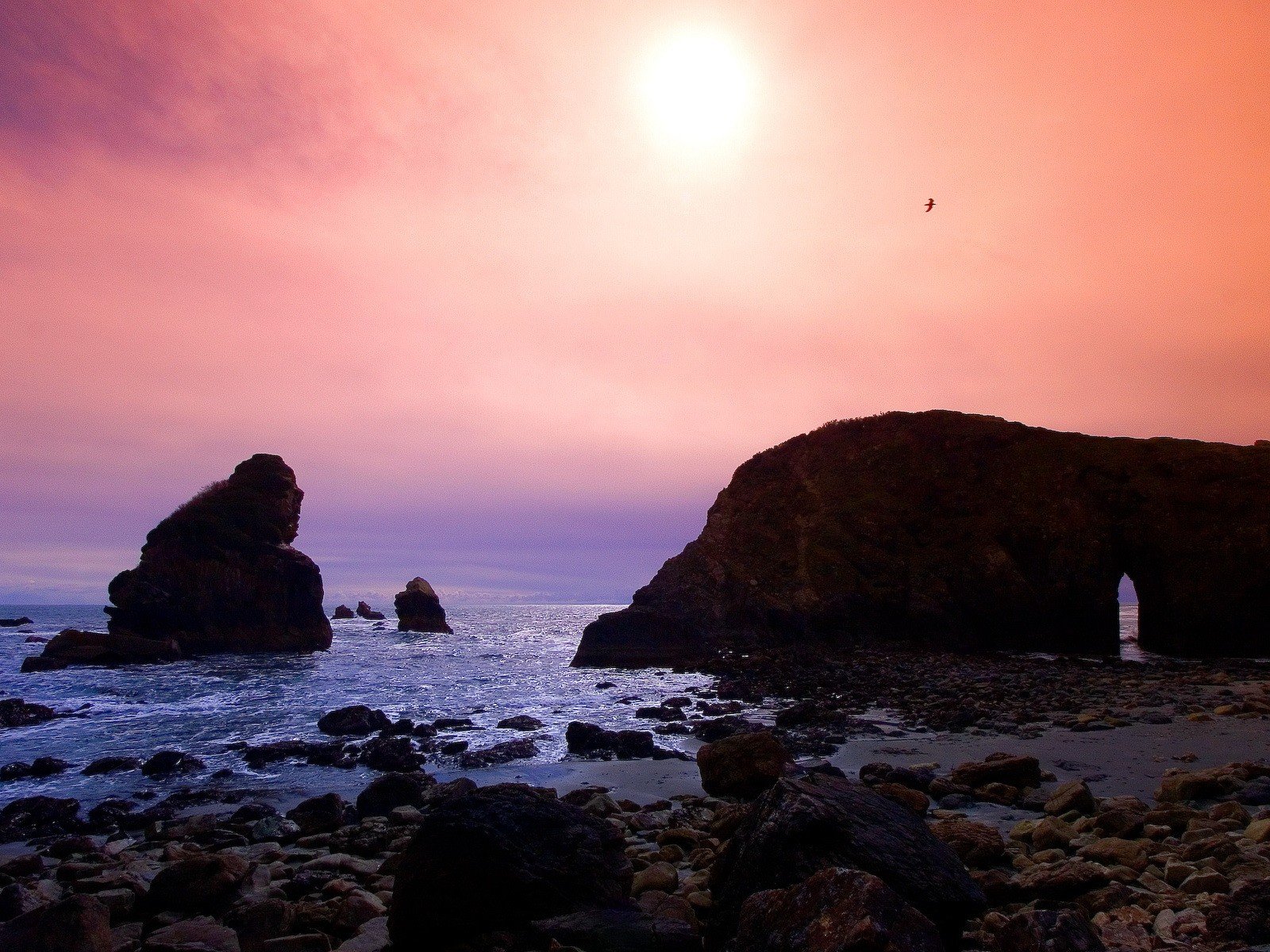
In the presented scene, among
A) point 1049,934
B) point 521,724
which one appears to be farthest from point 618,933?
point 521,724

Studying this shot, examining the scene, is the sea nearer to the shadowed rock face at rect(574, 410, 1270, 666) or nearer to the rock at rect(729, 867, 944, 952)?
the shadowed rock face at rect(574, 410, 1270, 666)

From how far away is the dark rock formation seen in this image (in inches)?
3548

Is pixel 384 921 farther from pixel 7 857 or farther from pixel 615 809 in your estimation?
pixel 7 857

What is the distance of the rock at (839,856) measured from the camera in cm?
518

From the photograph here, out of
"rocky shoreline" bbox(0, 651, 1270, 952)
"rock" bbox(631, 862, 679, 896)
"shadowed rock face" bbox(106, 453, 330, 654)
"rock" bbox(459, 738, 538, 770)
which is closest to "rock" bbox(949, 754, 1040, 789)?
"rocky shoreline" bbox(0, 651, 1270, 952)

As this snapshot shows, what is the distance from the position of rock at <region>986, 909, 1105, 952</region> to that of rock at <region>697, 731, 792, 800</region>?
6.45 m

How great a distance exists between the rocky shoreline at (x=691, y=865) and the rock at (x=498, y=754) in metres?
1.37

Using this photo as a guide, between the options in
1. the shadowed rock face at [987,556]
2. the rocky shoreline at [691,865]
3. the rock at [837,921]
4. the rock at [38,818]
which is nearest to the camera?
the rock at [837,921]

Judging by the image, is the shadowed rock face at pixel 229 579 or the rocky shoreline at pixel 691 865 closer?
the rocky shoreline at pixel 691 865

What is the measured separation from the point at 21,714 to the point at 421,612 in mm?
68049

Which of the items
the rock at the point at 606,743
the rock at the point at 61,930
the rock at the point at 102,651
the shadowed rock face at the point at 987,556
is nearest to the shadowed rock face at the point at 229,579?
the rock at the point at 102,651

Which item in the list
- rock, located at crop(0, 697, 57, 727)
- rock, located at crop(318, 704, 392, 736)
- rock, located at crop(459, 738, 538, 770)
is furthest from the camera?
rock, located at crop(0, 697, 57, 727)

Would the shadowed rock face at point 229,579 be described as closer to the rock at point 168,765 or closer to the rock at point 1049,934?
the rock at point 168,765

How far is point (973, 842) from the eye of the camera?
284 inches
